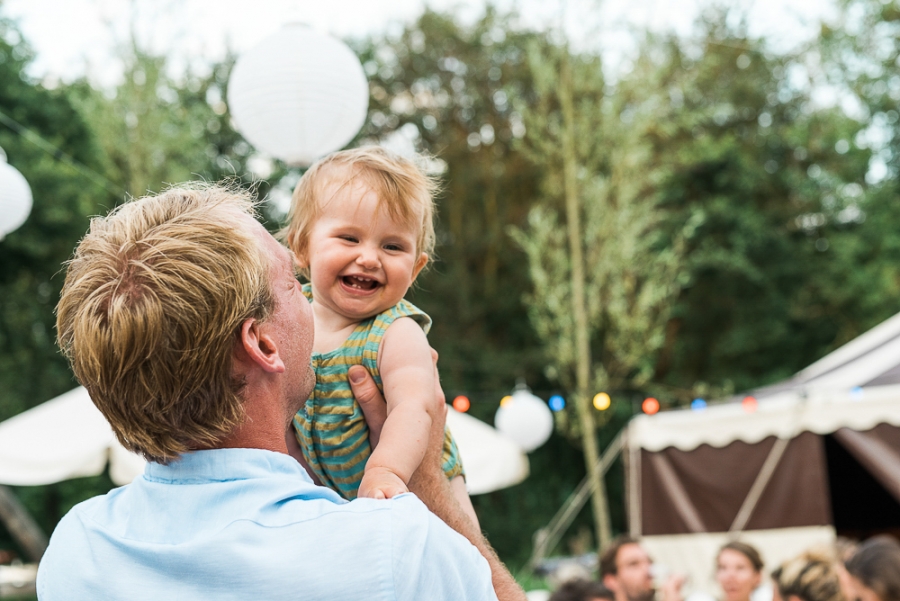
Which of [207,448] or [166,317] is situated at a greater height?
[166,317]

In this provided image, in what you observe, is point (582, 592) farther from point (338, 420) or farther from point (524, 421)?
point (524, 421)

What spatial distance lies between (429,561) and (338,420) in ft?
1.44

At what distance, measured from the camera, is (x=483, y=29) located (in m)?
15.2

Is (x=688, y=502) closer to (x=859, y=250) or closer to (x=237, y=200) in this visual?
(x=237, y=200)

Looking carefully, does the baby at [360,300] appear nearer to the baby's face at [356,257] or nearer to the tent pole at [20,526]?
the baby's face at [356,257]

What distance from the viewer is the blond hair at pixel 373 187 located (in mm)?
1380

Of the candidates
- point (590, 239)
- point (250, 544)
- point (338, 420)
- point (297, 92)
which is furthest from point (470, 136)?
point (250, 544)

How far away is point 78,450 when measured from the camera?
500 cm

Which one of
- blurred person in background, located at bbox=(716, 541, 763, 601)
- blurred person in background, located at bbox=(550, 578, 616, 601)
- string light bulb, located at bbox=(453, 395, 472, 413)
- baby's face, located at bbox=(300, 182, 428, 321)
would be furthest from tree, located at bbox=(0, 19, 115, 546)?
baby's face, located at bbox=(300, 182, 428, 321)

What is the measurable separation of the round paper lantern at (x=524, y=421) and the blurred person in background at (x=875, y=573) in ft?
13.6

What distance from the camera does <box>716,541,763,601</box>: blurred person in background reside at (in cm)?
435

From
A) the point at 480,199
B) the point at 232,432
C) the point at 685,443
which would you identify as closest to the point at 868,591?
the point at 685,443

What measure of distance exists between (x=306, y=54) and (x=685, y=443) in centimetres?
425

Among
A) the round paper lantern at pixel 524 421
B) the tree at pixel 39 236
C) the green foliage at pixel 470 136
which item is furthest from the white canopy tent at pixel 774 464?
the tree at pixel 39 236
